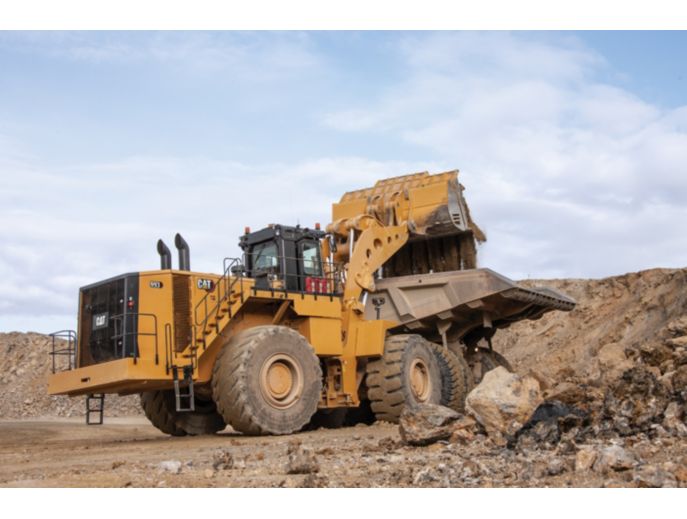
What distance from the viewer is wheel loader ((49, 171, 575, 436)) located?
1280cm

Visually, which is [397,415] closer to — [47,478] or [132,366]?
[132,366]

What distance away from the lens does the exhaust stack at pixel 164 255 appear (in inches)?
525

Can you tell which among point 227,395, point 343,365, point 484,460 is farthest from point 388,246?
point 484,460

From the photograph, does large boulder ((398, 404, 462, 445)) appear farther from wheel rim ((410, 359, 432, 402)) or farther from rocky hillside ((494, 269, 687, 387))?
rocky hillside ((494, 269, 687, 387))

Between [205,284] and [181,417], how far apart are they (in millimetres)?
3004

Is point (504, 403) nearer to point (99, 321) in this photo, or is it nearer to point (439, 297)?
point (99, 321)

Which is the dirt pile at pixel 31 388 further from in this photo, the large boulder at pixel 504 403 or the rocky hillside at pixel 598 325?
the large boulder at pixel 504 403

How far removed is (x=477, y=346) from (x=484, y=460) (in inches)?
433

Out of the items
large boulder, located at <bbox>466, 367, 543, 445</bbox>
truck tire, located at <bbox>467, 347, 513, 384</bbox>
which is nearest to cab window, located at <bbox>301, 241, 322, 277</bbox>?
truck tire, located at <bbox>467, 347, 513, 384</bbox>

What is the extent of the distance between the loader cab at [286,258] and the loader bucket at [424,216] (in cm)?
280

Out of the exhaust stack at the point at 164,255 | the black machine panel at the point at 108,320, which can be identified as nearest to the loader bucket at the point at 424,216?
the exhaust stack at the point at 164,255

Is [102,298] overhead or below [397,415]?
overhead

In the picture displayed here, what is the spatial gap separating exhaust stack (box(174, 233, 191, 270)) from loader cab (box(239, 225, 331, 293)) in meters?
1.46

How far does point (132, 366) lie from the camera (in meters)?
12.2
